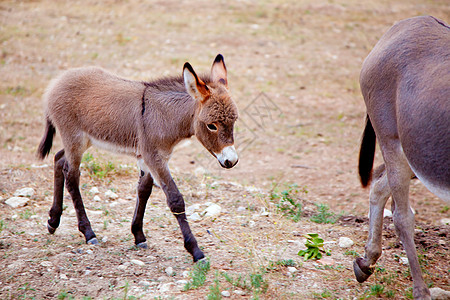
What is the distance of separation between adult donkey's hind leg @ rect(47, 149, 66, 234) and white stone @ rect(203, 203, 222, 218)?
1.61 meters

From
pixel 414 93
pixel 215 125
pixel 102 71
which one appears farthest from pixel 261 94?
pixel 414 93

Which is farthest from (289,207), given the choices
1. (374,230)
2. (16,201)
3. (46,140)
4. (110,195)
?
(16,201)

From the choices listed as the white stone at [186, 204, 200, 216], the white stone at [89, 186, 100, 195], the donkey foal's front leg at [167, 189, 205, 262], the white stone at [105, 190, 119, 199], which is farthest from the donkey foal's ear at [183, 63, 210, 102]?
the white stone at [89, 186, 100, 195]

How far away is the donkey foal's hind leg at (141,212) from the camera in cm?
466

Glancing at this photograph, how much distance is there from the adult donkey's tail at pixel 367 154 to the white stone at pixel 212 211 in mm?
1708

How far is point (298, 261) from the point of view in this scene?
4355 mm

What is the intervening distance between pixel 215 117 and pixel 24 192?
303 cm

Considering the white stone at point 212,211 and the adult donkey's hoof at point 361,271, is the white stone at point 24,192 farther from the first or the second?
the adult donkey's hoof at point 361,271

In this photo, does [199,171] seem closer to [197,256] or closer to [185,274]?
[197,256]

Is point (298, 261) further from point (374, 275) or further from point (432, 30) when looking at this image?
point (432, 30)

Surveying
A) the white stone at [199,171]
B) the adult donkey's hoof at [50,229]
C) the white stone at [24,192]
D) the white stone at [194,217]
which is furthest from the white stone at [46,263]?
the white stone at [199,171]

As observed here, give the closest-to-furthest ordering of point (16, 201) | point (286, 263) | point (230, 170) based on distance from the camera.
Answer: point (286, 263)
point (16, 201)
point (230, 170)

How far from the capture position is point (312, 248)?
4441mm

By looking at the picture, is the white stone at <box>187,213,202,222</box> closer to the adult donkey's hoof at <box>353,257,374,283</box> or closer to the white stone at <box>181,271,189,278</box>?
the white stone at <box>181,271,189,278</box>
